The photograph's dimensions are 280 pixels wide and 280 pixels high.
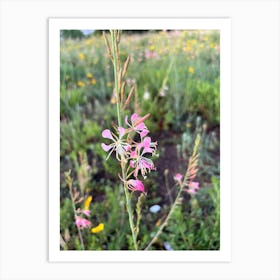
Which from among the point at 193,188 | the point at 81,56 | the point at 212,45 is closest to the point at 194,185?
the point at 193,188

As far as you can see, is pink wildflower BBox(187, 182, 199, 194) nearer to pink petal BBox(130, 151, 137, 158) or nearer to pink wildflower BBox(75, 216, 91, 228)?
pink wildflower BBox(75, 216, 91, 228)

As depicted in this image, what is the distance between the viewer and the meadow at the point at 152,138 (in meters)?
Answer: 1.82

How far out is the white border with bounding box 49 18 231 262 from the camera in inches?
68.6

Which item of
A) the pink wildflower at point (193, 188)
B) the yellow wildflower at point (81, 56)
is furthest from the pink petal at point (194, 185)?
the yellow wildflower at point (81, 56)

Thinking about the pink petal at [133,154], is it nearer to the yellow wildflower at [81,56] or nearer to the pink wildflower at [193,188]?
the pink wildflower at [193,188]

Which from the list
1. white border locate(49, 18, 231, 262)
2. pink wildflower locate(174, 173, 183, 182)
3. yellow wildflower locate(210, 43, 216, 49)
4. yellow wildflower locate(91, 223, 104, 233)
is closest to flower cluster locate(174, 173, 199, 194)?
pink wildflower locate(174, 173, 183, 182)

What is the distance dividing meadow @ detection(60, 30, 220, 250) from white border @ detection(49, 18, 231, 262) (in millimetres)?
31

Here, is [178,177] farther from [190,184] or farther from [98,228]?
[98,228]
